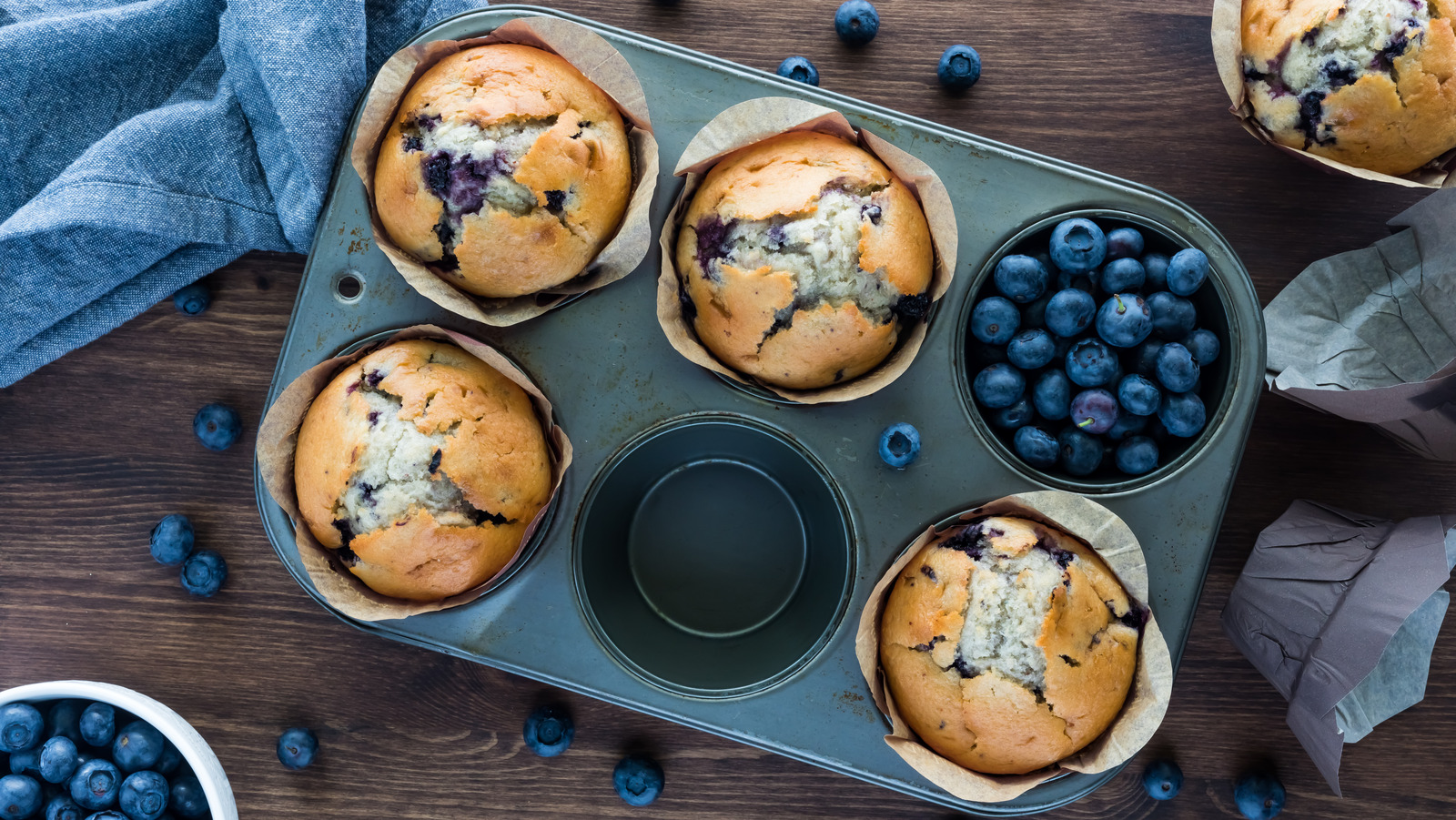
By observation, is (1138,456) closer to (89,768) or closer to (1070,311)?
(1070,311)

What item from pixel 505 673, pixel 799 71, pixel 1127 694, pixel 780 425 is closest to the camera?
pixel 1127 694

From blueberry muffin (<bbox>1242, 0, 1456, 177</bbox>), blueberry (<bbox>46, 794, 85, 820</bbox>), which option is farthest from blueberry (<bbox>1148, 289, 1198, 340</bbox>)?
blueberry (<bbox>46, 794, 85, 820</bbox>)

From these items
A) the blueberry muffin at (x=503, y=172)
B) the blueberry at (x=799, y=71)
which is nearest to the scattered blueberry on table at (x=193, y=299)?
the blueberry muffin at (x=503, y=172)

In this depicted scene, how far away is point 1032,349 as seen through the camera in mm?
1550

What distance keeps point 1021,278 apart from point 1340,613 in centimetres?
92

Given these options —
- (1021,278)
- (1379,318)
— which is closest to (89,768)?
(1021,278)

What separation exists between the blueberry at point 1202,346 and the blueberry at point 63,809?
242cm

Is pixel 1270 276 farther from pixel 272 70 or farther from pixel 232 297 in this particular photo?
pixel 232 297

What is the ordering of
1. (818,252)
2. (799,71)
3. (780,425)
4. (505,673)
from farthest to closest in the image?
1. (505,673)
2. (799,71)
3. (780,425)
4. (818,252)

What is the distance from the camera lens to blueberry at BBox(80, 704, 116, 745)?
1769mm

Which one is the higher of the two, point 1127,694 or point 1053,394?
point 1053,394

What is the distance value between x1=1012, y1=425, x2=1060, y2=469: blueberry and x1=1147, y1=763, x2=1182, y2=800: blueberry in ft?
2.84

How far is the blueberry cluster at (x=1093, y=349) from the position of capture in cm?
153

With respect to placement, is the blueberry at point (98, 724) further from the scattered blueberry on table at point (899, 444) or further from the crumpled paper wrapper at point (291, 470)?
the scattered blueberry on table at point (899, 444)
